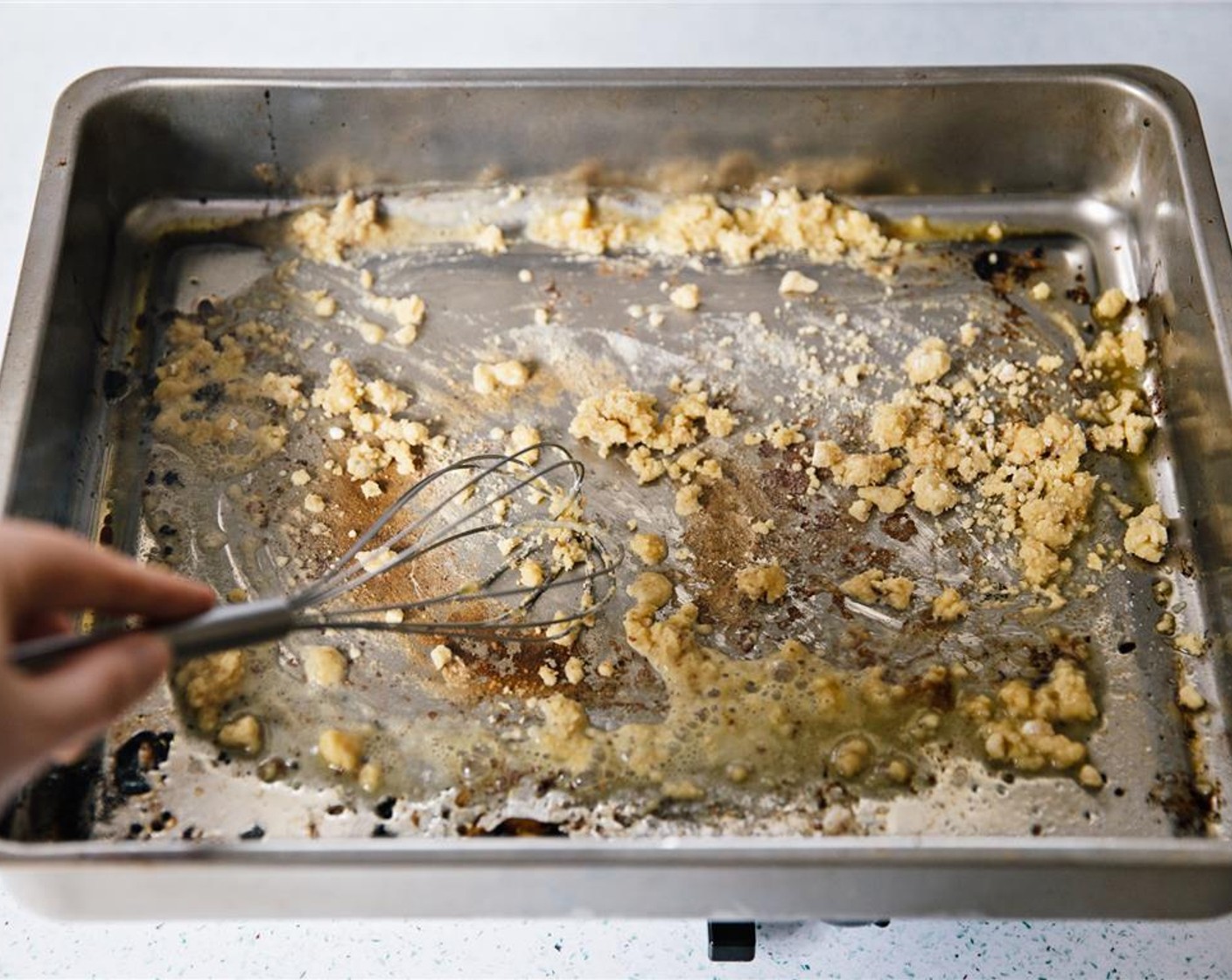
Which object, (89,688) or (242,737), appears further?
(242,737)

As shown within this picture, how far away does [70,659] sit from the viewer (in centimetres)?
68

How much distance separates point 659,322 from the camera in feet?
3.78

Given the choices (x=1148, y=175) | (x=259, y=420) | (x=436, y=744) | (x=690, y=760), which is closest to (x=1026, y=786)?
(x=690, y=760)

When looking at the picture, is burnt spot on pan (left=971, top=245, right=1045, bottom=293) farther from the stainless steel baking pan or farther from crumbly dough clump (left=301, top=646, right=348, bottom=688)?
crumbly dough clump (left=301, top=646, right=348, bottom=688)

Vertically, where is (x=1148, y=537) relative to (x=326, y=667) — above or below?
above

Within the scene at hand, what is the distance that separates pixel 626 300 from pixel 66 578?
624mm

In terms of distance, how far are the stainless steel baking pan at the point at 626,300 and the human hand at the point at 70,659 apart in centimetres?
18

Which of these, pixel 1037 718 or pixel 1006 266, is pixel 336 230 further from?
pixel 1037 718

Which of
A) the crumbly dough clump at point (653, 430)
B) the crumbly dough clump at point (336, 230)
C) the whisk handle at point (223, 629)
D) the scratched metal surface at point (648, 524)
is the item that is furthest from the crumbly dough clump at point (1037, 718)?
the crumbly dough clump at point (336, 230)

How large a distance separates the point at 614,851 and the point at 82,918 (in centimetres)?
36

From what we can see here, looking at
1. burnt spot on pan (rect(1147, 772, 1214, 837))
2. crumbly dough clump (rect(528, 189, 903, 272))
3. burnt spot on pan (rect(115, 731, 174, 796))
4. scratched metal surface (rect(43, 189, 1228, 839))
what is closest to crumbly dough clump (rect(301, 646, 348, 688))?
scratched metal surface (rect(43, 189, 1228, 839))

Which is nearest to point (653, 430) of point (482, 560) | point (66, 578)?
point (482, 560)

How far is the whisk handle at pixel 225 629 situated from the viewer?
731 millimetres

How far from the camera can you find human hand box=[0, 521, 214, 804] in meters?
0.61
